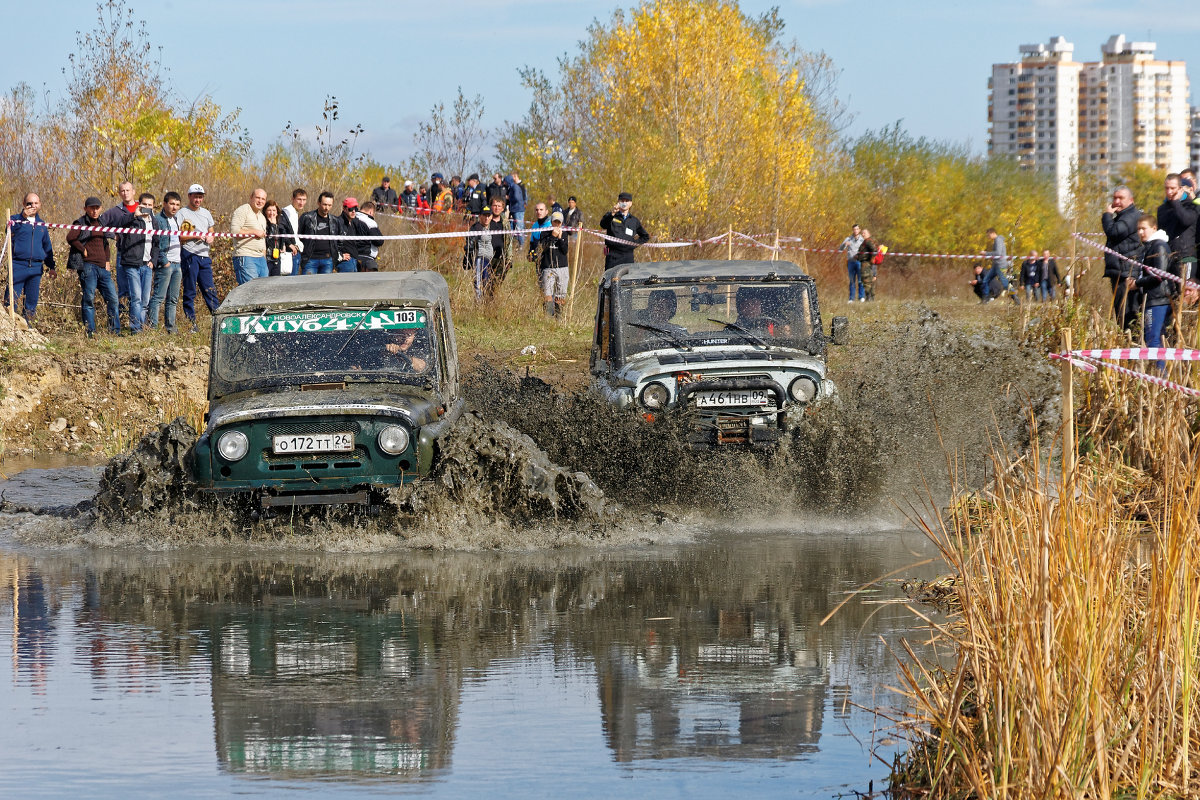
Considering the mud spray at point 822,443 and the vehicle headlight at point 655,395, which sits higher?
the vehicle headlight at point 655,395

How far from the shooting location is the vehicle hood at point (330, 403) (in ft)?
34.9

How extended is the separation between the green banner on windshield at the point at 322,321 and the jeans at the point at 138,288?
28.3ft

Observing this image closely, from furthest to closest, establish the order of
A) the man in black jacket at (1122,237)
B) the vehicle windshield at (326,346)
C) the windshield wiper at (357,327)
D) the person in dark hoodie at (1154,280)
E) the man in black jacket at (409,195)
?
the man in black jacket at (409,195) → the man in black jacket at (1122,237) → the person in dark hoodie at (1154,280) → the windshield wiper at (357,327) → the vehicle windshield at (326,346)

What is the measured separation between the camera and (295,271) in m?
19.7

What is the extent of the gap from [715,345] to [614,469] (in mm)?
1544

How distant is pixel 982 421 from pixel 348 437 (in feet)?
20.5

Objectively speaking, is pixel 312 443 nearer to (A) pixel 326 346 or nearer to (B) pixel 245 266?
(A) pixel 326 346

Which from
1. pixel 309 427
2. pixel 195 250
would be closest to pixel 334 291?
pixel 309 427

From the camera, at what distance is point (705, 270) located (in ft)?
45.0

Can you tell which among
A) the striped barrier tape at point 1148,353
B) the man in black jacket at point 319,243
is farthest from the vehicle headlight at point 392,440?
the man in black jacket at point 319,243

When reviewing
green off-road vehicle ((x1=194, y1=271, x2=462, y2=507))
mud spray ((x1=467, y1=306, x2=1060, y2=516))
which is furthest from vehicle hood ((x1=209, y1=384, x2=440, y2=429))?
mud spray ((x1=467, y1=306, x2=1060, y2=516))

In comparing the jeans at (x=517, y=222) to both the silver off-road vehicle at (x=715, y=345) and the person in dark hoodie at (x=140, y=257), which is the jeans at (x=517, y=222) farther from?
the silver off-road vehicle at (x=715, y=345)

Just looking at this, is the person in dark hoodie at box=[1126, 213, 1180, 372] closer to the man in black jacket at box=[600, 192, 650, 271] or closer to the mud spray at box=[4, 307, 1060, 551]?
the mud spray at box=[4, 307, 1060, 551]

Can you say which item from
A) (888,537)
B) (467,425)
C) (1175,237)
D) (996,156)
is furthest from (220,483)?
(996,156)
